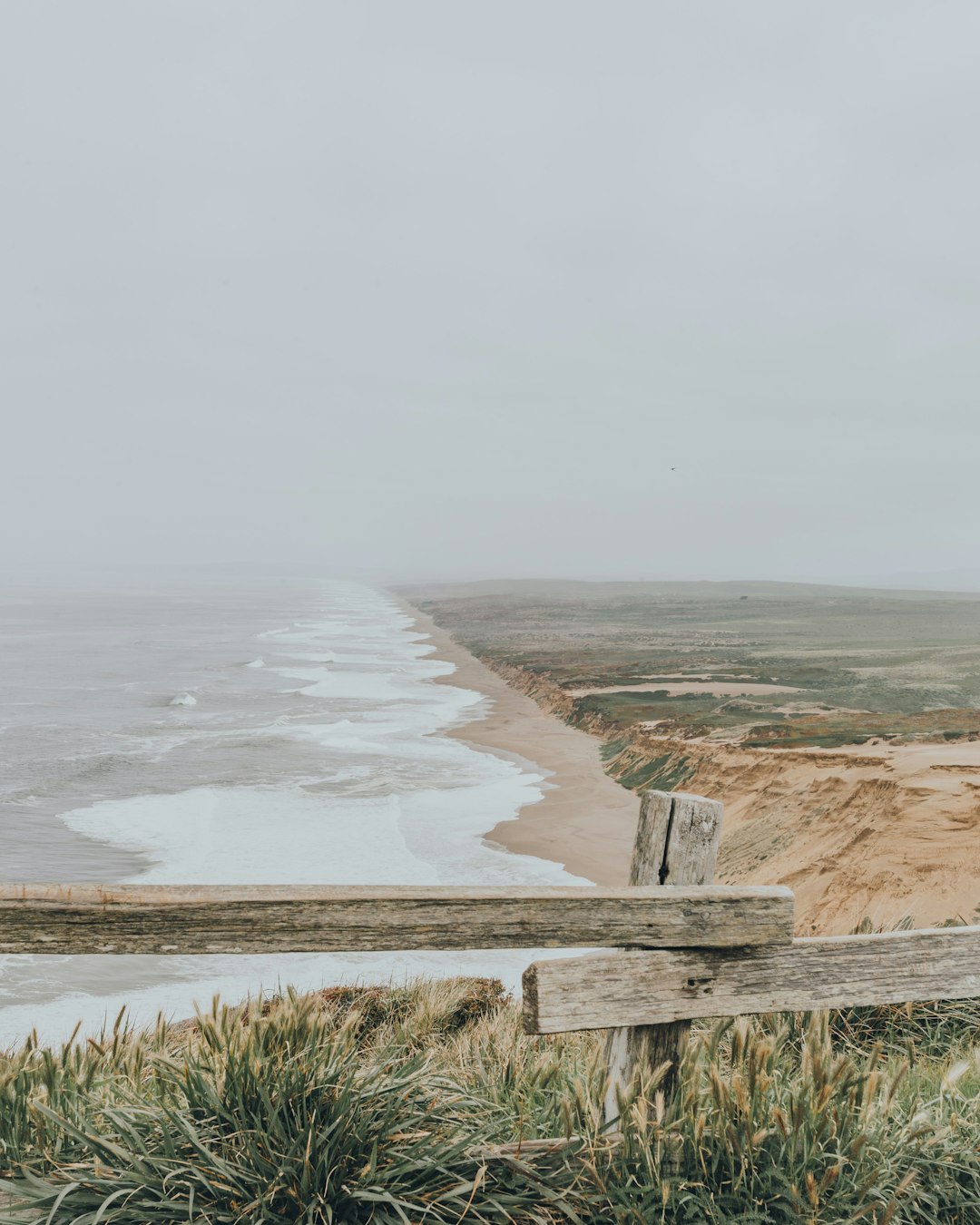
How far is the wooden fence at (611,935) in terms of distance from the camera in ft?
8.43

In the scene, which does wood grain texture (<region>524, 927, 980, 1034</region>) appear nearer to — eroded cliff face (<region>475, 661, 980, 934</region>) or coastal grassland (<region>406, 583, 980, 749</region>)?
eroded cliff face (<region>475, 661, 980, 934</region>)

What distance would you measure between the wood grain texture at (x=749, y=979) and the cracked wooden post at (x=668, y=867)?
0.14 meters

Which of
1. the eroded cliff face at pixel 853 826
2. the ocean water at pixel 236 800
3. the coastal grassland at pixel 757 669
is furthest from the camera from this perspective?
the coastal grassland at pixel 757 669

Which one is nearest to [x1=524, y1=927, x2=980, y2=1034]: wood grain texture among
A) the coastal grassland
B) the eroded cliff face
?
the eroded cliff face

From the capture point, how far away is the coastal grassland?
22531 millimetres

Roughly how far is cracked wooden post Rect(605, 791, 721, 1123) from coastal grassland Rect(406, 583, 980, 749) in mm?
16941

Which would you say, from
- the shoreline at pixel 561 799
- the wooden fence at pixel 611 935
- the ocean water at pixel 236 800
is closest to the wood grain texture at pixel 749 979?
the wooden fence at pixel 611 935

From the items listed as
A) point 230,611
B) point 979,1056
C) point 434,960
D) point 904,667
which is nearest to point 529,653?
point 904,667

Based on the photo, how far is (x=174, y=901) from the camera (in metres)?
2.59

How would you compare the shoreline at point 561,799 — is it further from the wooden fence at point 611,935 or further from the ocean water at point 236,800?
the wooden fence at point 611,935

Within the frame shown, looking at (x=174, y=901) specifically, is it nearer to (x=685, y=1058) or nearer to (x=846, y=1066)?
(x=685, y=1058)

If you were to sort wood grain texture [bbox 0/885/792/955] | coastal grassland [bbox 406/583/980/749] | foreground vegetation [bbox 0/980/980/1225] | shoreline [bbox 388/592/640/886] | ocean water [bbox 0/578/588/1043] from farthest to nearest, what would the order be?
coastal grassland [bbox 406/583/980/749]
shoreline [bbox 388/592/640/886]
ocean water [bbox 0/578/588/1043]
foreground vegetation [bbox 0/980/980/1225]
wood grain texture [bbox 0/885/792/955]

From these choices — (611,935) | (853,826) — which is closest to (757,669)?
(853,826)

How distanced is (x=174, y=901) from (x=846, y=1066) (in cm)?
206
